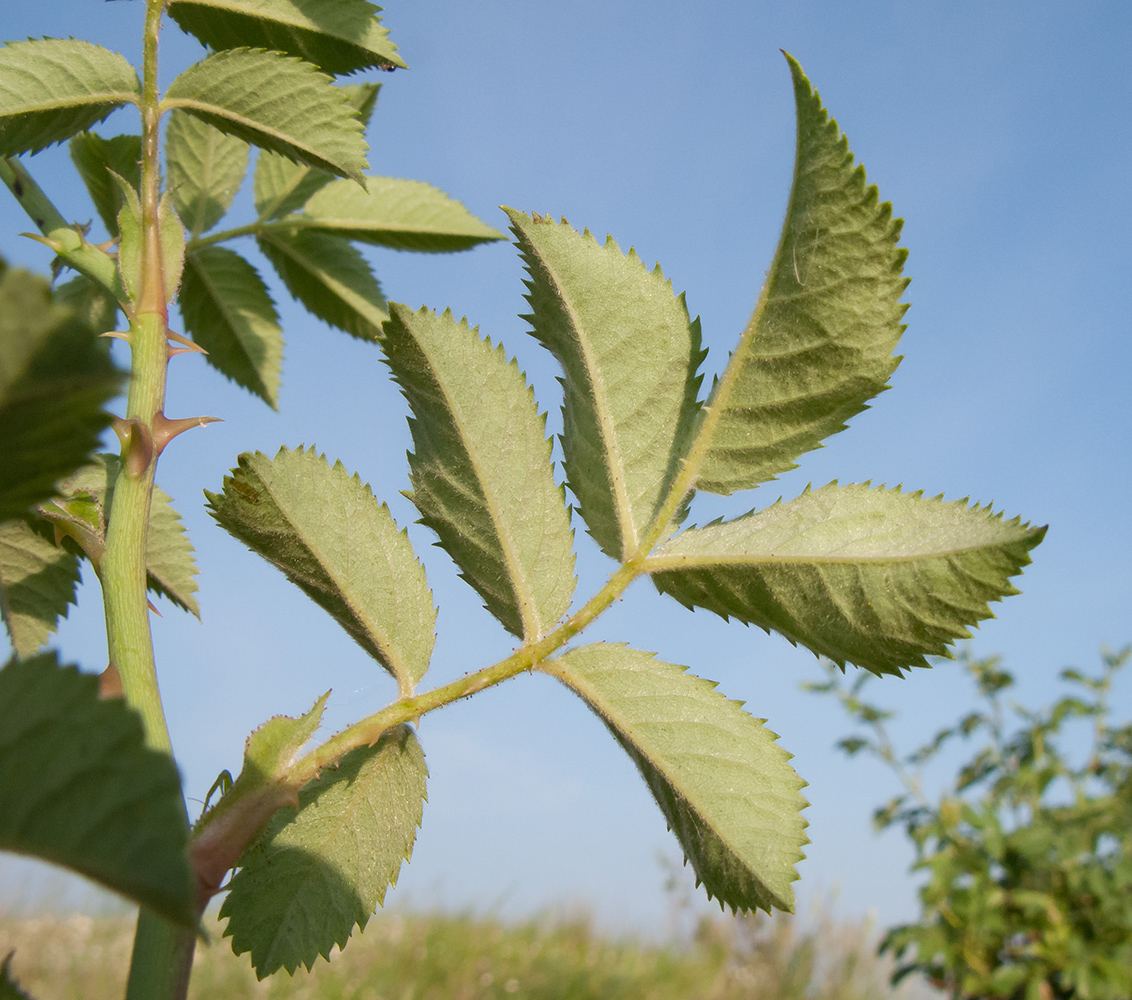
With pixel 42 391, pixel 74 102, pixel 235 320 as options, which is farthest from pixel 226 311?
pixel 42 391

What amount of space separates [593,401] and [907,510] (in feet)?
1.09

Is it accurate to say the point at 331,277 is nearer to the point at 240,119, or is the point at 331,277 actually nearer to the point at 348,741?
the point at 240,119

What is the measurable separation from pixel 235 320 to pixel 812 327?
1080mm

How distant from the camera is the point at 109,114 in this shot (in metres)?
1.14

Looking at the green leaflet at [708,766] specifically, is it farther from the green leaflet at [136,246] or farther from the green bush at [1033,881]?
the green bush at [1033,881]

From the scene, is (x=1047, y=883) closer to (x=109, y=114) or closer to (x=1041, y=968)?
(x=1041, y=968)

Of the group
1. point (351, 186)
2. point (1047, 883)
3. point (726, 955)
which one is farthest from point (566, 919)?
point (351, 186)

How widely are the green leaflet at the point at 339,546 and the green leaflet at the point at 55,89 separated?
55cm

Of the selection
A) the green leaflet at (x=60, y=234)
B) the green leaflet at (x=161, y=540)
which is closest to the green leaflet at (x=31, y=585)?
the green leaflet at (x=161, y=540)

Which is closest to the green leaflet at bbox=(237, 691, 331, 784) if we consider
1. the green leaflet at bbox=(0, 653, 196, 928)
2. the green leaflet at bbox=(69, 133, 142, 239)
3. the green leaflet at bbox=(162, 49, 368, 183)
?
the green leaflet at bbox=(0, 653, 196, 928)

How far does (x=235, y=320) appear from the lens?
5.21ft

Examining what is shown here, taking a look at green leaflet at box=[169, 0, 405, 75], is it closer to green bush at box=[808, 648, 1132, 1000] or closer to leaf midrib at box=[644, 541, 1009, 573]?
leaf midrib at box=[644, 541, 1009, 573]

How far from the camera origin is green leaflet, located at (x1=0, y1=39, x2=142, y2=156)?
1.04 metres

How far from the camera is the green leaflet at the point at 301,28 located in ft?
3.77
